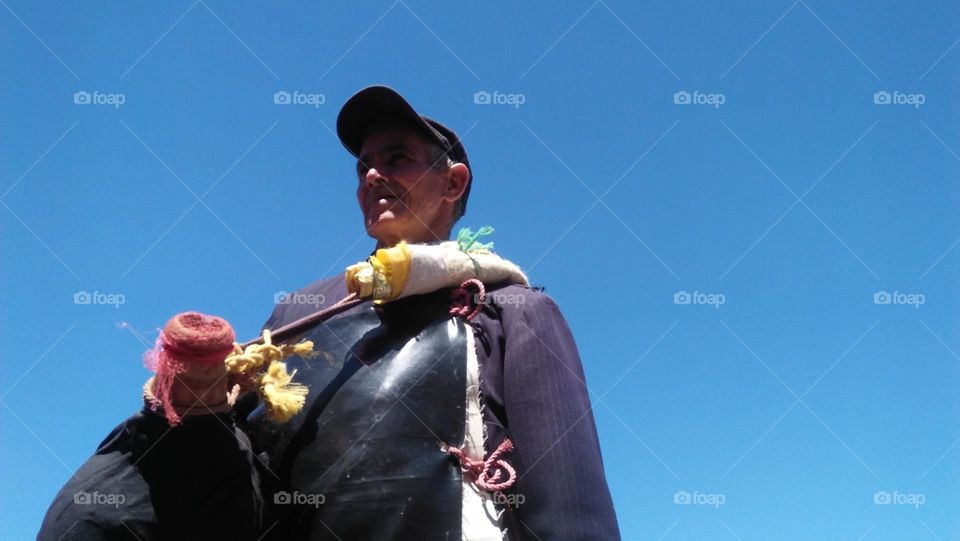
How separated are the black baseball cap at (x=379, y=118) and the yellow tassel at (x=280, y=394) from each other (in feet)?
2.91

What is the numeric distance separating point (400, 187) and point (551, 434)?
0.89 meters

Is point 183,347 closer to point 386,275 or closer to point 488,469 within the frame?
point 386,275

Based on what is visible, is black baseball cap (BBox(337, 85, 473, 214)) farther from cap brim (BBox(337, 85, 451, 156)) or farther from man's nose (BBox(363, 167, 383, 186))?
man's nose (BBox(363, 167, 383, 186))

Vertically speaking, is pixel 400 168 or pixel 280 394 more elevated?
pixel 400 168

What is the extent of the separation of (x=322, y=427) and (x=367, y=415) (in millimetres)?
110

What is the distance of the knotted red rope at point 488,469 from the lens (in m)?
1.84

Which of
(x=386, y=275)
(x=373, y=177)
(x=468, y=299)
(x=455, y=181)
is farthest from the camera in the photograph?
(x=455, y=181)

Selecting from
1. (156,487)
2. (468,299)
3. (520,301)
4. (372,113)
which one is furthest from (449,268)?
(156,487)

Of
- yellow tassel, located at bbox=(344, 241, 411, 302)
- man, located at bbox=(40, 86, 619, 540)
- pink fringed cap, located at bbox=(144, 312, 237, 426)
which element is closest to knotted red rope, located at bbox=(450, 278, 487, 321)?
man, located at bbox=(40, 86, 619, 540)

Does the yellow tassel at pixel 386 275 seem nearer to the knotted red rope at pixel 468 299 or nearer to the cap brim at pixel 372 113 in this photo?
the knotted red rope at pixel 468 299

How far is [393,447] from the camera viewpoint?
1.81 m

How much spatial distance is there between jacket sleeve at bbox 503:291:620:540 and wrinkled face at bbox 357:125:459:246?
0.48m

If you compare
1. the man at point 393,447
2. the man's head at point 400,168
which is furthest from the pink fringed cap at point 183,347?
the man's head at point 400,168

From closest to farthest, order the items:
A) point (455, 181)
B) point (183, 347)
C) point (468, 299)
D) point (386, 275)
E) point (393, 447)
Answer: point (183, 347)
point (393, 447)
point (386, 275)
point (468, 299)
point (455, 181)
